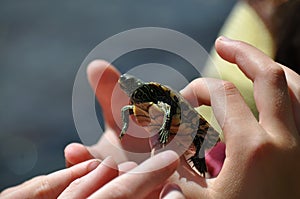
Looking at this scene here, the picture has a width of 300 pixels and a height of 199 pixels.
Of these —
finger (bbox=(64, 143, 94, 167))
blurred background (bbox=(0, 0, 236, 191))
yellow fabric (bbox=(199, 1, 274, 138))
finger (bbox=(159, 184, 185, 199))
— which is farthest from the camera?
blurred background (bbox=(0, 0, 236, 191))

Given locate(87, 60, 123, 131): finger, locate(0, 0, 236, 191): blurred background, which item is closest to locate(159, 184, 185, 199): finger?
locate(87, 60, 123, 131): finger

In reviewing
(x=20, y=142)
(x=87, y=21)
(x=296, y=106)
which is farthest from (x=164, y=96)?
(x=87, y=21)

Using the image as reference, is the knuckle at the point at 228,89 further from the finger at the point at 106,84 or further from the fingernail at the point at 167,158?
the finger at the point at 106,84

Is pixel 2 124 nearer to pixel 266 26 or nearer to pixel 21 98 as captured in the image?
pixel 21 98

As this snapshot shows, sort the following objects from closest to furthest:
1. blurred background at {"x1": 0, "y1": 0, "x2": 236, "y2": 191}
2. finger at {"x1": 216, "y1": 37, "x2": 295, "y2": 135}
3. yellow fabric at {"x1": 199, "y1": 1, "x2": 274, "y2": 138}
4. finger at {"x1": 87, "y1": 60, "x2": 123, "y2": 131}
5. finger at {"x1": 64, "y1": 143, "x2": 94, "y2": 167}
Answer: finger at {"x1": 216, "y1": 37, "x2": 295, "y2": 135}
finger at {"x1": 64, "y1": 143, "x2": 94, "y2": 167}
finger at {"x1": 87, "y1": 60, "x2": 123, "y2": 131}
yellow fabric at {"x1": 199, "y1": 1, "x2": 274, "y2": 138}
blurred background at {"x1": 0, "y1": 0, "x2": 236, "y2": 191}

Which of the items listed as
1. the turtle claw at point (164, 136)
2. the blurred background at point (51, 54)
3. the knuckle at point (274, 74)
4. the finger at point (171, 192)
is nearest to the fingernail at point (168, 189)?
the finger at point (171, 192)

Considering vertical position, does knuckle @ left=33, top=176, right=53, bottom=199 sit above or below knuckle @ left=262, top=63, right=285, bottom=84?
below

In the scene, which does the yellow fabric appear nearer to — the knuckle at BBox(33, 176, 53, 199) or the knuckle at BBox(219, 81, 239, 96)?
the knuckle at BBox(219, 81, 239, 96)

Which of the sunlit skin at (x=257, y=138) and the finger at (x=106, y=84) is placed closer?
the sunlit skin at (x=257, y=138)

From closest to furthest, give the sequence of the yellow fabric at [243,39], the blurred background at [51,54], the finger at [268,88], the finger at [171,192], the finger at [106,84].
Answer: the finger at [171,192] → the finger at [268,88] → the finger at [106,84] → the yellow fabric at [243,39] → the blurred background at [51,54]
